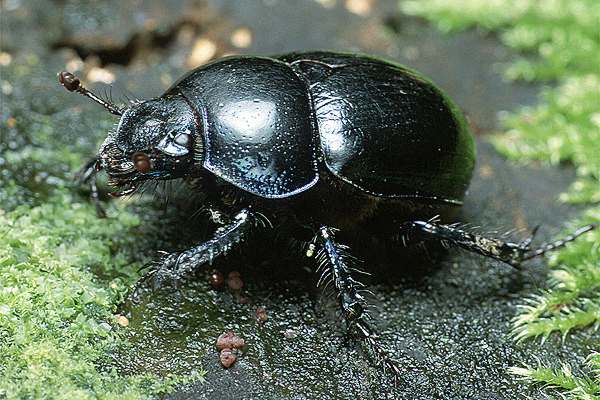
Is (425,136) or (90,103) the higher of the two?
(425,136)

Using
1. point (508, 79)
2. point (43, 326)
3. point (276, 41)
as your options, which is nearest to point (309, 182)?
point (43, 326)

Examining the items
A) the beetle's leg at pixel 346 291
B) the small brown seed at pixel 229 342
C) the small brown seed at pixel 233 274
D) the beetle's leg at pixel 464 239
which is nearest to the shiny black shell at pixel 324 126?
the beetle's leg at pixel 464 239

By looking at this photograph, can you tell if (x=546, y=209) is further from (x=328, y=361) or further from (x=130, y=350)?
(x=130, y=350)

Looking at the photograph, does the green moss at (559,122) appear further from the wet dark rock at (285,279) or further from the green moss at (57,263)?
the green moss at (57,263)

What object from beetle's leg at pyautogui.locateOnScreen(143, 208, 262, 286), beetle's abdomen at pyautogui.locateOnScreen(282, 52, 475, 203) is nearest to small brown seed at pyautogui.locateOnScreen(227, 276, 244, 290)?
beetle's leg at pyautogui.locateOnScreen(143, 208, 262, 286)

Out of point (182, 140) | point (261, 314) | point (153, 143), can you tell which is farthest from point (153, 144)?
point (261, 314)

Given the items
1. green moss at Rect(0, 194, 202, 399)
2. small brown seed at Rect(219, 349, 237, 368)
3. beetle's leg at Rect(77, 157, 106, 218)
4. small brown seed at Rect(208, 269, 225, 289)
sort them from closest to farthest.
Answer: green moss at Rect(0, 194, 202, 399) → small brown seed at Rect(219, 349, 237, 368) → small brown seed at Rect(208, 269, 225, 289) → beetle's leg at Rect(77, 157, 106, 218)

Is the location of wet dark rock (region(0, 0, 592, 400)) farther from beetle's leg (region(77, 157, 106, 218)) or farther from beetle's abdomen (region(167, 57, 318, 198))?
beetle's abdomen (region(167, 57, 318, 198))
